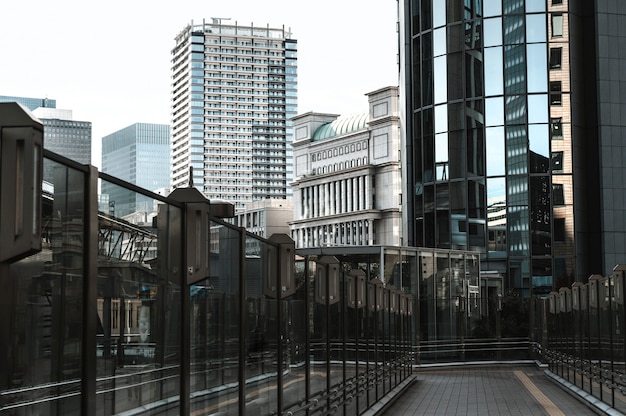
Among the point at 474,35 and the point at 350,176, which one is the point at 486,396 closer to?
the point at 474,35

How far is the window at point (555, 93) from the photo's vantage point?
52.5 meters

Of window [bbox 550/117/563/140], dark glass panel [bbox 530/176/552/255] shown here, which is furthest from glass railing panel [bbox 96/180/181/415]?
window [bbox 550/117/563/140]

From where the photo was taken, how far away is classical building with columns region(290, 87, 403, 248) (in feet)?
445

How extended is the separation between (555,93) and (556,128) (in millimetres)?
1732

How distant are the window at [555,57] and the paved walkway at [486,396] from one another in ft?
68.6

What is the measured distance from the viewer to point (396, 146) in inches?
5335

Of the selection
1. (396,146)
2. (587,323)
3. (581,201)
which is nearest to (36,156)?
(587,323)

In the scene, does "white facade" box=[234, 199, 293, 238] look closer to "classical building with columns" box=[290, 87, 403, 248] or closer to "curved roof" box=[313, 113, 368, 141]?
"classical building with columns" box=[290, 87, 403, 248]

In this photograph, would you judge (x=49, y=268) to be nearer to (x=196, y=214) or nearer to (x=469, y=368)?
(x=196, y=214)

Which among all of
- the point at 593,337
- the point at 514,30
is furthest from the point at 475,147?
the point at 593,337

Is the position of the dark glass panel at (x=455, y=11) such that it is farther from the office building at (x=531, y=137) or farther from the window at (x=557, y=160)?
the window at (x=557, y=160)

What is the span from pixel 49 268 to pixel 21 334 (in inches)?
16.3

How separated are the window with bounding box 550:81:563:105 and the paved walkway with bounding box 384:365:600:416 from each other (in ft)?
65.0

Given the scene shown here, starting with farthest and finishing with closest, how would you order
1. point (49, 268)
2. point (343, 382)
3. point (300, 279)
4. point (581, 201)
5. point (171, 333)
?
point (581, 201)
point (343, 382)
point (300, 279)
point (171, 333)
point (49, 268)
